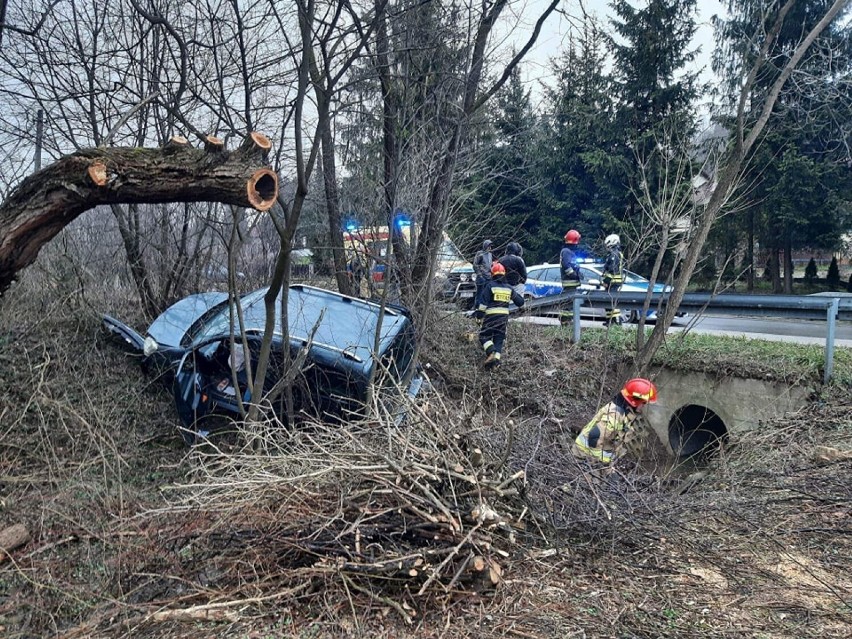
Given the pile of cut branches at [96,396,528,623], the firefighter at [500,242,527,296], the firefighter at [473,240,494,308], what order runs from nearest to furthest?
the pile of cut branches at [96,396,528,623] < the firefighter at [473,240,494,308] < the firefighter at [500,242,527,296]

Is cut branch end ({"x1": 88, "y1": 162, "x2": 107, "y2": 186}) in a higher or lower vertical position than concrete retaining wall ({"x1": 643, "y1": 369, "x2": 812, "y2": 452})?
higher

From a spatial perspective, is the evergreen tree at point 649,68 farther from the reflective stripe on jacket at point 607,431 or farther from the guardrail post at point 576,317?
the reflective stripe on jacket at point 607,431

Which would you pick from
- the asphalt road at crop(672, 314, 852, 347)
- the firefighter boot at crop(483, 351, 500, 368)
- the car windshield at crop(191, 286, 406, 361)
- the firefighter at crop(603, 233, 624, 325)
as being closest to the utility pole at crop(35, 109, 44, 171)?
the car windshield at crop(191, 286, 406, 361)

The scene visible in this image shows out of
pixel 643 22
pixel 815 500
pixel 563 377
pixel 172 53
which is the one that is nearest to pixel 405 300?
pixel 563 377

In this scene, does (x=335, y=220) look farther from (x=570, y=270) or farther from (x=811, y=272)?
(x=811, y=272)

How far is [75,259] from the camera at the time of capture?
8.64m

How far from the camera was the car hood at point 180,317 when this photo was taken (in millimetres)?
7660

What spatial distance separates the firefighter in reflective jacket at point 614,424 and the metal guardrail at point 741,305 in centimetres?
296

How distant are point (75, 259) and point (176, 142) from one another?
5765 mm

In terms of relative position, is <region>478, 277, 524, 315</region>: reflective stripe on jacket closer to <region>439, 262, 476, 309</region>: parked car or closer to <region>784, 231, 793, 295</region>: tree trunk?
<region>439, 262, 476, 309</region>: parked car

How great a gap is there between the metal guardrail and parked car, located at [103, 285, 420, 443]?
3439 millimetres

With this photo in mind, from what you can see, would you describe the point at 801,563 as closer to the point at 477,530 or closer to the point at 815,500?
the point at 815,500

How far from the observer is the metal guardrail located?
7516mm

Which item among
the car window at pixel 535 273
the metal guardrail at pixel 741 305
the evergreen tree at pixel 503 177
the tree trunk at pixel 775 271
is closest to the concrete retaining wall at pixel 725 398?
the metal guardrail at pixel 741 305
